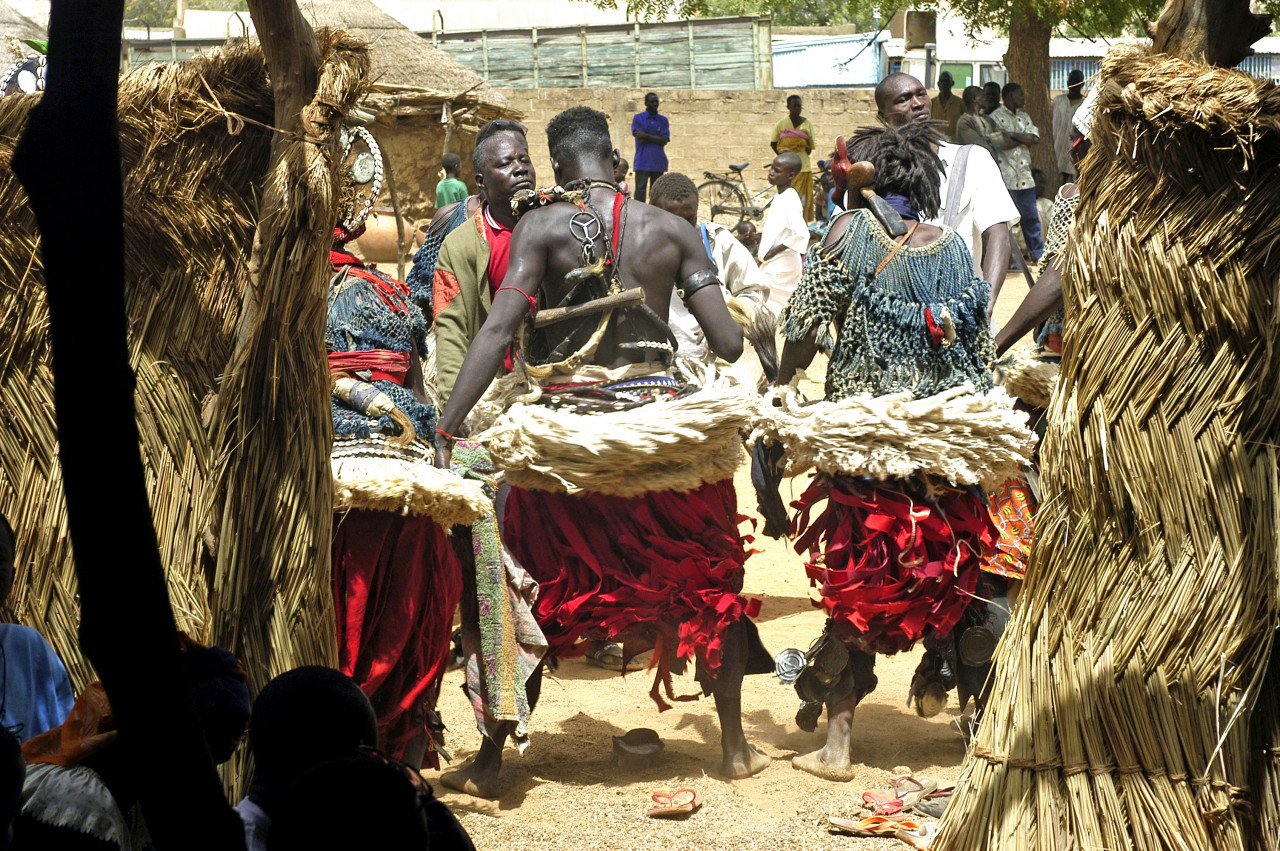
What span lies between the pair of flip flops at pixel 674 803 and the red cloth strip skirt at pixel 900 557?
0.78 m

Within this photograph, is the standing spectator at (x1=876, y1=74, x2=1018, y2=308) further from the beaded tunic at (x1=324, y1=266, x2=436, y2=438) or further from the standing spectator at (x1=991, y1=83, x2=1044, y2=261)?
the standing spectator at (x1=991, y1=83, x2=1044, y2=261)

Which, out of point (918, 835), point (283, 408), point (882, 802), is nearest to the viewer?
point (283, 408)

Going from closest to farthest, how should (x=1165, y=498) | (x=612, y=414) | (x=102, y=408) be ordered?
(x=102, y=408) → (x=1165, y=498) → (x=612, y=414)

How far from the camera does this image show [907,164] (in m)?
4.58

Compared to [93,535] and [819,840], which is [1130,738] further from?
[93,535]

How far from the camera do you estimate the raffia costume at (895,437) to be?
4191mm

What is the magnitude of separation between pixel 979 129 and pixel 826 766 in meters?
12.7

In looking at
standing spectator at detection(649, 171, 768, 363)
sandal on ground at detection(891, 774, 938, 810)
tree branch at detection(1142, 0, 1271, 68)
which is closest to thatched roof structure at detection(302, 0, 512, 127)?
standing spectator at detection(649, 171, 768, 363)

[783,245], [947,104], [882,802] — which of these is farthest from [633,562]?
[947,104]

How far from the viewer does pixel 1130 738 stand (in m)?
2.75

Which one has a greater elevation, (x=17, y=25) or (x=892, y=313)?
(x=17, y=25)

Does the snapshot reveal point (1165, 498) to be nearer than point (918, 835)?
Yes

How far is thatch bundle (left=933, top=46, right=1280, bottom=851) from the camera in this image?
2.63 m

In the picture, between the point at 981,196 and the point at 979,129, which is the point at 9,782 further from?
the point at 979,129
